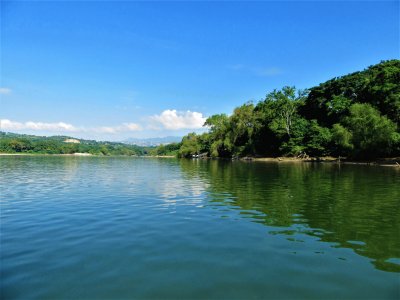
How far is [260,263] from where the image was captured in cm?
960

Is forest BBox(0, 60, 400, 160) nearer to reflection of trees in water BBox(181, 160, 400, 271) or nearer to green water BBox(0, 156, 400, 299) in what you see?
reflection of trees in water BBox(181, 160, 400, 271)

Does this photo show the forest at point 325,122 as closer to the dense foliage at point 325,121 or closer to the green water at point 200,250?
the dense foliage at point 325,121

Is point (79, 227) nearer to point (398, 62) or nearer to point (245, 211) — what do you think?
point (245, 211)

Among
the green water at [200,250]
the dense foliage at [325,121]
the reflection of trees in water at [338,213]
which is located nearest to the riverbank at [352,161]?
the dense foliage at [325,121]

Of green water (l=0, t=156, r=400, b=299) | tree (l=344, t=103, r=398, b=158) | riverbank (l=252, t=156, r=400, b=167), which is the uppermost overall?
tree (l=344, t=103, r=398, b=158)

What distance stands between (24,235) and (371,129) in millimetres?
80629

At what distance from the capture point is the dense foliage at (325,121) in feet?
250

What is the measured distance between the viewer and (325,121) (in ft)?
359

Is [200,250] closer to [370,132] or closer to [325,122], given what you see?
A: [370,132]

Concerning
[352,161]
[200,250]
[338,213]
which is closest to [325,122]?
[352,161]

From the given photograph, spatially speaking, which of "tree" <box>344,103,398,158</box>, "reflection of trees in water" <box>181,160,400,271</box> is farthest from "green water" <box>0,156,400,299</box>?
"tree" <box>344,103,398,158</box>

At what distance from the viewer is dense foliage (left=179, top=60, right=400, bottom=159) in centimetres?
7625

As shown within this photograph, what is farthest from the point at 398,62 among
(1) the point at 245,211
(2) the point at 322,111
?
(1) the point at 245,211

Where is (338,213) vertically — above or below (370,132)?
below
